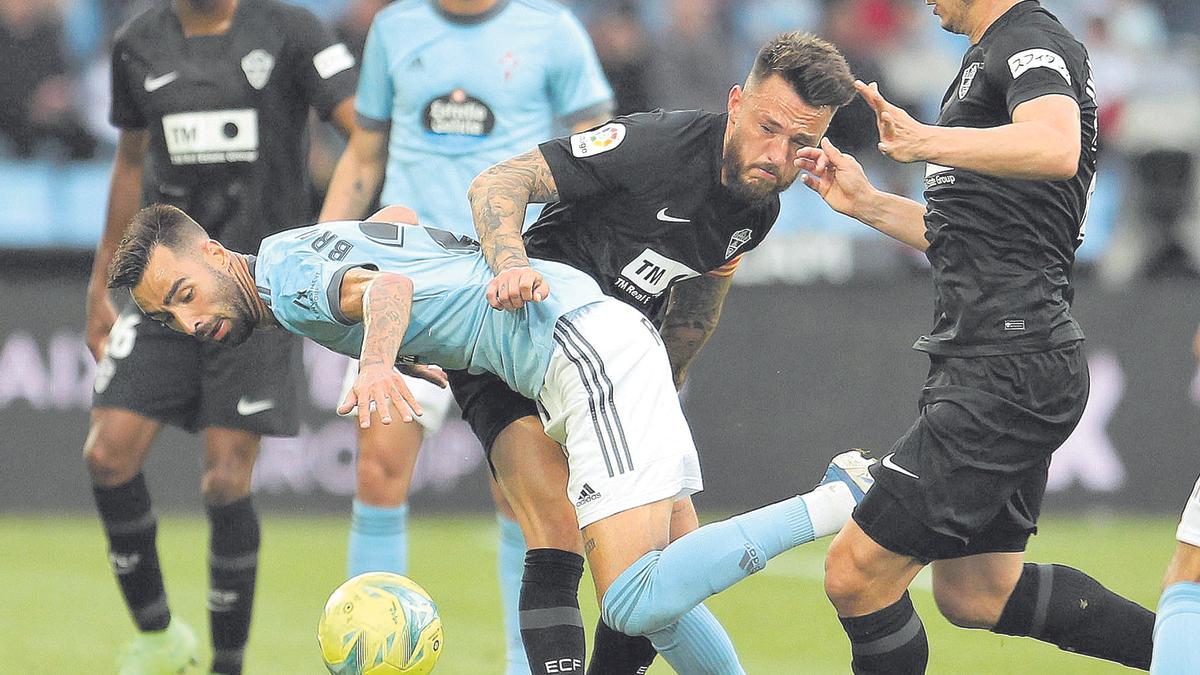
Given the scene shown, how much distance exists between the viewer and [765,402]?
10.2m

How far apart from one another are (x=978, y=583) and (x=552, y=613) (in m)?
1.22

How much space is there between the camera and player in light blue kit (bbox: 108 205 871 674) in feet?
14.6

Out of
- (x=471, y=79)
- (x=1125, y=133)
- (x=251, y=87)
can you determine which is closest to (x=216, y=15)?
(x=251, y=87)

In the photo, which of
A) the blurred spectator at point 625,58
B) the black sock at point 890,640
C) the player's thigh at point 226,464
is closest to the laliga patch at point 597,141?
the black sock at point 890,640

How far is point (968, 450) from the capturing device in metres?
4.39

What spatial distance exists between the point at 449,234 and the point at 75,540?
5301 mm

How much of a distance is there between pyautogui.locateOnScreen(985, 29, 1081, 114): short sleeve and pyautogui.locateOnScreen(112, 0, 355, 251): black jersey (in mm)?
2913

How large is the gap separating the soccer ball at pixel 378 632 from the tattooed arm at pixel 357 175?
1.88 meters

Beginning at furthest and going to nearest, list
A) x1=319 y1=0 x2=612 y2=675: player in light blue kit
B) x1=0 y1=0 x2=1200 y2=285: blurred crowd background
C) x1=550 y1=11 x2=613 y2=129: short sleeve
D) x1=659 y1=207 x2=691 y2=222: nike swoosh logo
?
x1=0 y1=0 x2=1200 y2=285: blurred crowd background < x1=550 y1=11 x2=613 y2=129: short sleeve < x1=319 y1=0 x2=612 y2=675: player in light blue kit < x1=659 y1=207 x2=691 y2=222: nike swoosh logo

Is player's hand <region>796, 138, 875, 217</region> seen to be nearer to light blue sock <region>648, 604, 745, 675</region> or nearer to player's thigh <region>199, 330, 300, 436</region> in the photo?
light blue sock <region>648, 604, 745, 675</region>

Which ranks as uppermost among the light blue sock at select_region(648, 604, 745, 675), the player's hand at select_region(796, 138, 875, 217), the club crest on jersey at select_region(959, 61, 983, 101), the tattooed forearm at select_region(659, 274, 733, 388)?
the club crest on jersey at select_region(959, 61, 983, 101)

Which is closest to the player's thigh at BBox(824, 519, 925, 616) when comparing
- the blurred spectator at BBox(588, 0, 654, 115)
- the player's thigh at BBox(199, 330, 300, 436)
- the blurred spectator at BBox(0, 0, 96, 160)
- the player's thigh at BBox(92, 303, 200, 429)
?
the player's thigh at BBox(199, 330, 300, 436)

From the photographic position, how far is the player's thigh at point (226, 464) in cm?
607

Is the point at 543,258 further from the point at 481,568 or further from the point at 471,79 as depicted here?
the point at 481,568
